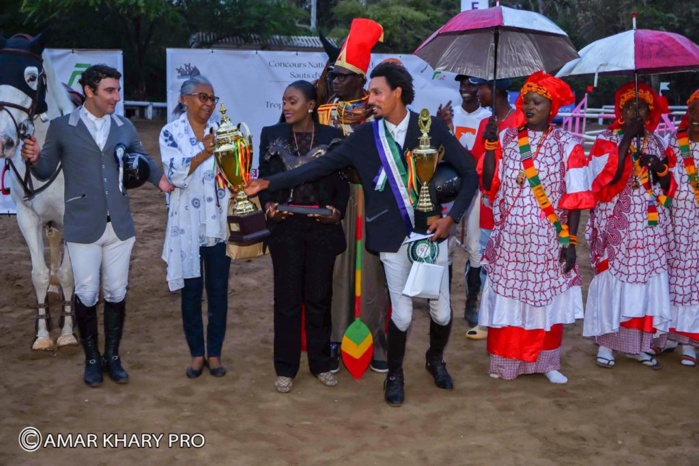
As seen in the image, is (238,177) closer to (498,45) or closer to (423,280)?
(423,280)

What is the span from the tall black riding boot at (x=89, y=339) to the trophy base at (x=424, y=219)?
7.78ft

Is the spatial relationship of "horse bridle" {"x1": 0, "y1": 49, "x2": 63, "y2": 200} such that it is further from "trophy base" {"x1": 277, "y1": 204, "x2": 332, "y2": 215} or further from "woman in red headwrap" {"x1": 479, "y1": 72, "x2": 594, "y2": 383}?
"woman in red headwrap" {"x1": 479, "y1": 72, "x2": 594, "y2": 383}

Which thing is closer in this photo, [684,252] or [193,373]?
[193,373]

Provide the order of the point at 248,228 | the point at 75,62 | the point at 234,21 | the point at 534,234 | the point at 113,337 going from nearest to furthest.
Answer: the point at 248,228, the point at 534,234, the point at 113,337, the point at 75,62, the point at 234,21

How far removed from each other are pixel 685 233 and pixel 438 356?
221 cm

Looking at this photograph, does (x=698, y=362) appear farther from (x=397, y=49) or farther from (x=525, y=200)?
(x=397, y=49)

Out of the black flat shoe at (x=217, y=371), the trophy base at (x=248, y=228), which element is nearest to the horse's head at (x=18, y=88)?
the trophy base at (x=248, y=228)

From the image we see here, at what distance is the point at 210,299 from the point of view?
5.60 m

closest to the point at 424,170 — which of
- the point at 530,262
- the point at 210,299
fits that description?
the point at 530,262

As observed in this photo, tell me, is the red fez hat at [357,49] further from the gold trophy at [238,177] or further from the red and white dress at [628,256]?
the red and white dress at [628,256]

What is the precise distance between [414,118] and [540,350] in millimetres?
1998

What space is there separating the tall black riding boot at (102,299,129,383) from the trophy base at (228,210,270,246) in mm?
1219

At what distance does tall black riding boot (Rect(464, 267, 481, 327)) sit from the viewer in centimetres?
706

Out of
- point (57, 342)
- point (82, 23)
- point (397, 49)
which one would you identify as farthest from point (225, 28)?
point (57, 342)
